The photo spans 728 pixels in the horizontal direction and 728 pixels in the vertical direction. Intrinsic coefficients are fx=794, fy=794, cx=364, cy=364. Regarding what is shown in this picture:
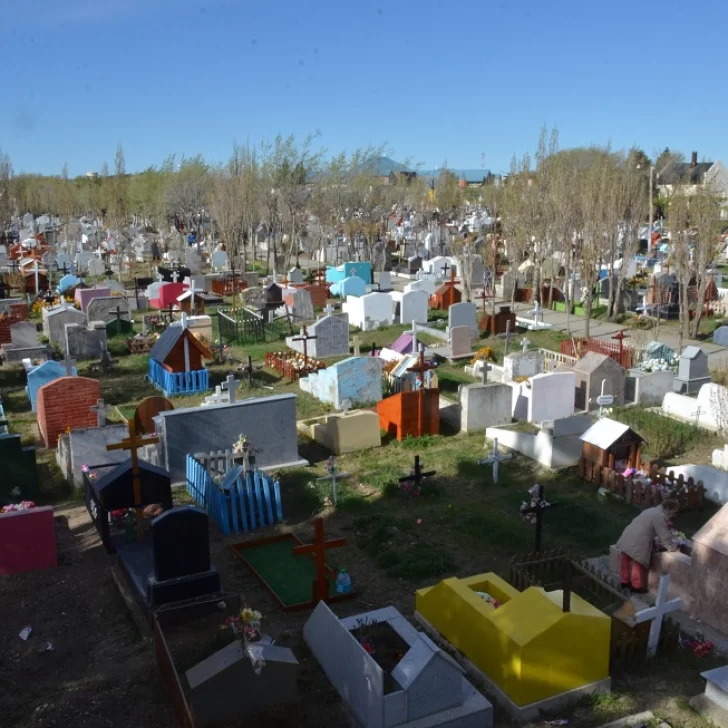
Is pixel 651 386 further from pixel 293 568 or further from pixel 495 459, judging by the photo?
pixel 293 568

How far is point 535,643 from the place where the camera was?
6.52 metres

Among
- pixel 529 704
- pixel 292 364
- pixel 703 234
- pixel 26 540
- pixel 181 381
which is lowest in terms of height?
pixel 529 704

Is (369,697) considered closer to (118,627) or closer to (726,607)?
(118,627)

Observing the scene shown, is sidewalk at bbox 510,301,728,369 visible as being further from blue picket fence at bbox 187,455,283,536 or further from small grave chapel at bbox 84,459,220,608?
small grave chapel at bbox 84,459,220,608

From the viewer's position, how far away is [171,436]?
12109mm

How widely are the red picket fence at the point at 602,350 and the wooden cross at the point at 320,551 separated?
11.6m

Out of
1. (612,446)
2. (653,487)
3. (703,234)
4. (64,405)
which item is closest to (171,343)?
(64,405)

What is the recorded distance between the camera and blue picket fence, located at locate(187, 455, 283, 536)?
34.9ft

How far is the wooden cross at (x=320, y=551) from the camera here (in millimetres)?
8148

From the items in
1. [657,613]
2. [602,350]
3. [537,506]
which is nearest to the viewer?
[657,613]

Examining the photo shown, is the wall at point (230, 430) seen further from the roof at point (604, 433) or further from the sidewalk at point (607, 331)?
the sidewalk at point (607, 331)

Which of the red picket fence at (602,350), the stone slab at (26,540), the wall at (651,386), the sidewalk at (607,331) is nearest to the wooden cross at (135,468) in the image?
the stone slab at (26,540)

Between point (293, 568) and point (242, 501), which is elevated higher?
point (242, 501)

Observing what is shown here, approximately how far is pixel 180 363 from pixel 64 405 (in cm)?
400
